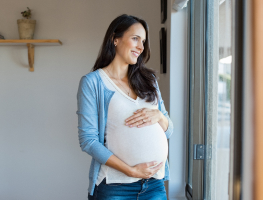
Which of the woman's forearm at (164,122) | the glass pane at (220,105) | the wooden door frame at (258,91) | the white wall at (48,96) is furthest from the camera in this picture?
the white wall at (48,96)

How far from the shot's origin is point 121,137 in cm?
122

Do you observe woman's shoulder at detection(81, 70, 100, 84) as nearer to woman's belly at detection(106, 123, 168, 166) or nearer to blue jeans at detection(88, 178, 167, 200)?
woman's belly at detection(106, 123, 168, 166)

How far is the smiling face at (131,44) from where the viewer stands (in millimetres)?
1339

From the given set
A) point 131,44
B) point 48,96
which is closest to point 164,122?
point 131,44

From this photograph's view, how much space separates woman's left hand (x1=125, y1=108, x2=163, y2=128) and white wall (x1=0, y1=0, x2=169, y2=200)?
1697 millimetres

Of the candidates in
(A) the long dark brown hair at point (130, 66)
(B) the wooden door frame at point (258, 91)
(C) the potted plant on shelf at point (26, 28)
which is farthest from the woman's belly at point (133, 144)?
(C) the potted plant on shelf at point (26, 28)

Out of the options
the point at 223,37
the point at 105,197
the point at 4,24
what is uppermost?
the point at 4,24

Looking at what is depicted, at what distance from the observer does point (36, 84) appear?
2.90 metres

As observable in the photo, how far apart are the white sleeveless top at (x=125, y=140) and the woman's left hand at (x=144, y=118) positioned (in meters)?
0.02

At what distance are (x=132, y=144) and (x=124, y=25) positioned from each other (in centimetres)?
52

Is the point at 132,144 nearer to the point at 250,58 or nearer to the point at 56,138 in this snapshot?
the point at 250,58

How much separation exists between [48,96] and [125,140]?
1849 millimetres

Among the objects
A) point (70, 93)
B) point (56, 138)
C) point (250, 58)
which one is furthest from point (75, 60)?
point (250, 58)

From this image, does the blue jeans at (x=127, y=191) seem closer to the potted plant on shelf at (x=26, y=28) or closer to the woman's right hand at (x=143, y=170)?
the woman's right hand at (x=143, y=170)
